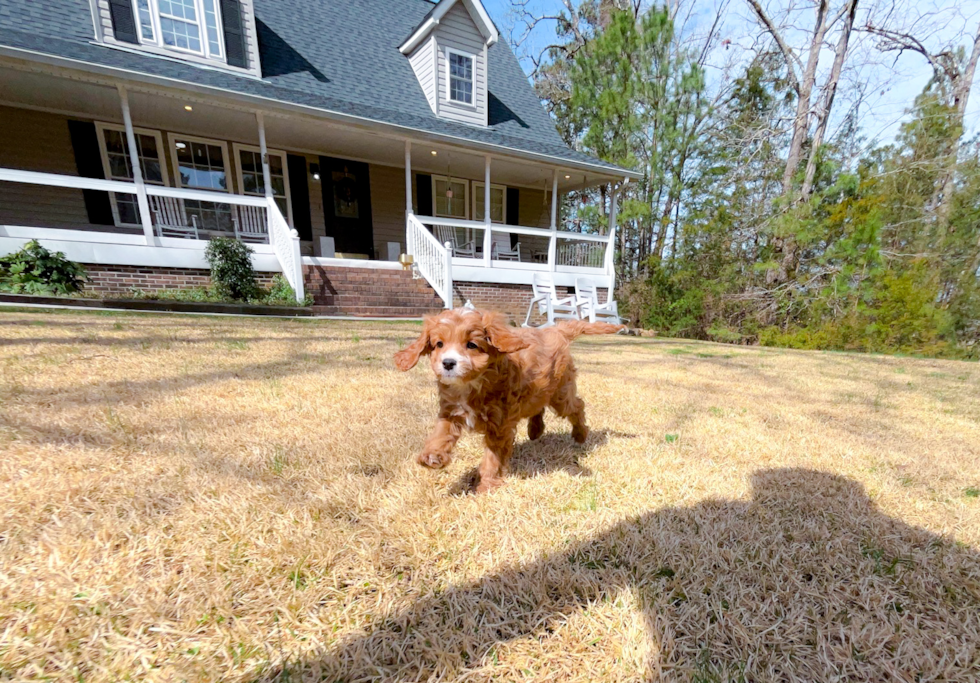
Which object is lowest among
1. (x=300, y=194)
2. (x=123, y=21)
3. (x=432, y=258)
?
(x=432, y=258)

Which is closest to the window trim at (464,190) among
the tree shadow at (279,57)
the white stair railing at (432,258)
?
the white stair railing at (432,258)

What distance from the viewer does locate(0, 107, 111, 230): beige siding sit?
920 cm

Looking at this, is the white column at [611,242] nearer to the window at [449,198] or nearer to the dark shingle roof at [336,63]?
the dark shingle roof at [336,63]

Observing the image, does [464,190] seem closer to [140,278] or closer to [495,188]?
[495,188]

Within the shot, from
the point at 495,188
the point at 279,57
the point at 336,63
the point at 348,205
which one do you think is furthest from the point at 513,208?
the point at 279,57

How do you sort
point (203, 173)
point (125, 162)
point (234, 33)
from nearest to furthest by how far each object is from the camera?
point (234, 33) < point (125, 162) < point (203, 173)

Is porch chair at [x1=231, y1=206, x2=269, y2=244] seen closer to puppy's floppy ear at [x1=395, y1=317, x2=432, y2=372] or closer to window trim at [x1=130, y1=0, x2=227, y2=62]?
window trim at [x1=130, y1=0, x2=227, y2=62]

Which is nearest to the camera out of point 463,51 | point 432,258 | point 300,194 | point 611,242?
point 432,258

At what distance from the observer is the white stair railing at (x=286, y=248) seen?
9.21 meters

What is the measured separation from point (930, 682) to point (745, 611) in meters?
0.50

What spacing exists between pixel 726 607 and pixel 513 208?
15568 mm

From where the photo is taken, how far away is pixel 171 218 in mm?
9781

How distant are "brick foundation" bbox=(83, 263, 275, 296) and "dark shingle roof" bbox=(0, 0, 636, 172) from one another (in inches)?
158

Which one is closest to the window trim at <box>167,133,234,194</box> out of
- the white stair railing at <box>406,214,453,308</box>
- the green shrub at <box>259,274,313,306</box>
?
the green shrub at <box>259,274,313,306</box>
